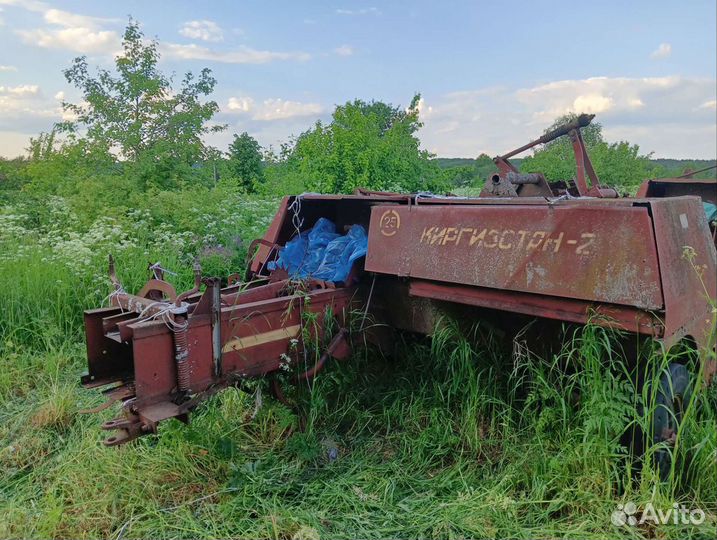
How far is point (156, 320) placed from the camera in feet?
7.49

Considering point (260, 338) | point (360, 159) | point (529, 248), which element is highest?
point (360, 159)

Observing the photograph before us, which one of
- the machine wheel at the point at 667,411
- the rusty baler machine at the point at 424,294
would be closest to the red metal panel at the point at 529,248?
the rusty baler machine at the point at 424,294

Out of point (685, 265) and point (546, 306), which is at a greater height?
point (685, 265)

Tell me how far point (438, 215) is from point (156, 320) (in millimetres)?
1445

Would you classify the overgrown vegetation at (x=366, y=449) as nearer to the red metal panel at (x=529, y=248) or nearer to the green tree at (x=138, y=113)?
the red metal panel at (x=529, y=248)

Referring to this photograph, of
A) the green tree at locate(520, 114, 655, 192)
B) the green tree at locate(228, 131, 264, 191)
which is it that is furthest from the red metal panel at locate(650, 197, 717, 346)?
the green tree at locate(228, 131, 264, 191)

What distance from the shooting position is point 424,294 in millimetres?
2797

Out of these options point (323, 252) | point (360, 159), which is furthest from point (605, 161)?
point (323, 252)

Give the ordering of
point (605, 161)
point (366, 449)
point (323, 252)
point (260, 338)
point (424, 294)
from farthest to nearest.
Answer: point (605, 161) < point (323, 252) < point (366, 449) < point (424, 294) < point (260, 338)

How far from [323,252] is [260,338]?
38.4 inches

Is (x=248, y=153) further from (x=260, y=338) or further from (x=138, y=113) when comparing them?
(x=260, y=338)

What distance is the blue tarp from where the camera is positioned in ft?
10.5

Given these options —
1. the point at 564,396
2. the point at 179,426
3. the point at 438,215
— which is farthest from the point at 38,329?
the point at 564,396

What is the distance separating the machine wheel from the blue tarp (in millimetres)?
1671
